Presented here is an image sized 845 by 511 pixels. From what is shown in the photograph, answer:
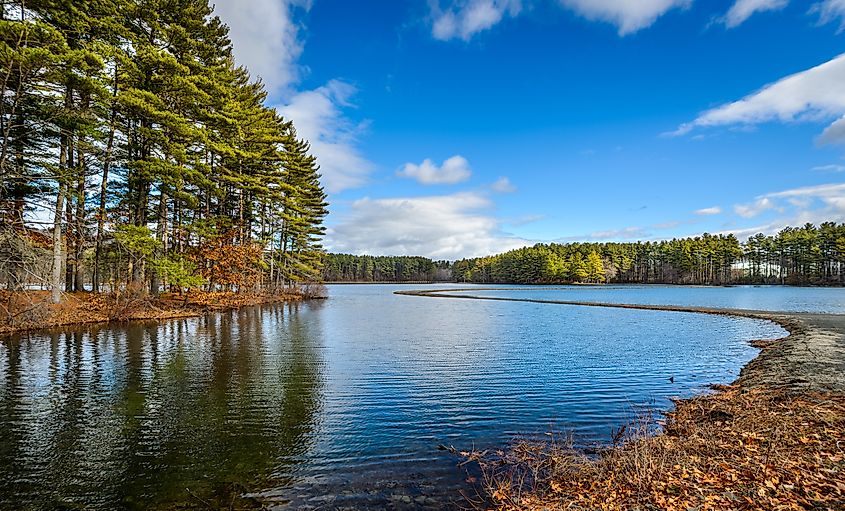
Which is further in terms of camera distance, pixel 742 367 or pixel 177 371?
pixel 742 367

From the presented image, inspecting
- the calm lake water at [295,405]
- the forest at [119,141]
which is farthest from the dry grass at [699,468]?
the forest at [119,141]

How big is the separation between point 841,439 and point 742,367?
9.79 metres

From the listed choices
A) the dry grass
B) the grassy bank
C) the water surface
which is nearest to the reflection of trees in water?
the grassy bank

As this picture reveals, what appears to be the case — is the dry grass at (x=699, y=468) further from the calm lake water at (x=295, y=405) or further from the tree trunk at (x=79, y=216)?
the tree trunk at (x=79, y=216)

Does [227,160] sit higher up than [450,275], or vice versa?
[227,160]

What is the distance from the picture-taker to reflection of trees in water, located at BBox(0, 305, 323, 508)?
664cm

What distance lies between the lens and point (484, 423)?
9.65 metres

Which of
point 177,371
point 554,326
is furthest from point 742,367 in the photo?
point 177,371

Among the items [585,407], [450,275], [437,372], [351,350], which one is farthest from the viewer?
[450,275]

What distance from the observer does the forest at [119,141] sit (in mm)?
18312

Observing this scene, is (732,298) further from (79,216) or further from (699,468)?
(79,216)

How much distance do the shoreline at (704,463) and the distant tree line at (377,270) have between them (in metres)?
168

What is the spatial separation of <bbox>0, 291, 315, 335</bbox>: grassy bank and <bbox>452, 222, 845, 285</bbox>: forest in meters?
117

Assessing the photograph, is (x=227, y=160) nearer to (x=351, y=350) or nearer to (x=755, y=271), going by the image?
(x=351, y=350)
